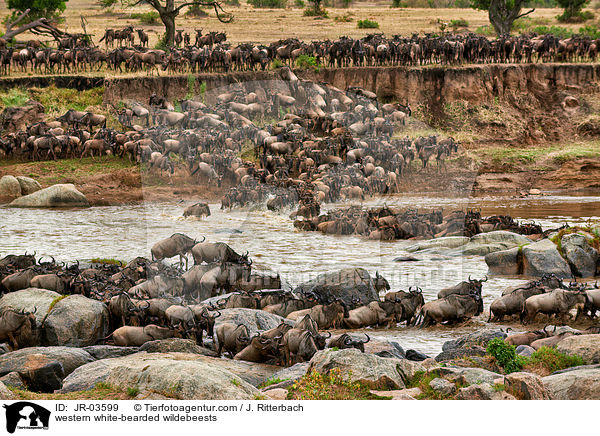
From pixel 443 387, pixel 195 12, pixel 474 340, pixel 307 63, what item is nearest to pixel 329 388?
pixel 443 387

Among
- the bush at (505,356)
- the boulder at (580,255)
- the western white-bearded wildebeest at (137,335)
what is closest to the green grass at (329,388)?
the bush at (505,356)

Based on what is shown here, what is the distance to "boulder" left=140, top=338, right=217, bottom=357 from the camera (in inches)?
495

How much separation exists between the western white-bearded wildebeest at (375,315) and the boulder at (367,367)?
13.7ft

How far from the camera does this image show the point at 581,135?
3803 centimetres

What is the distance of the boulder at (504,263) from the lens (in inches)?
757

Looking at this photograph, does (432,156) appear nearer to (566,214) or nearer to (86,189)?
(566,214)

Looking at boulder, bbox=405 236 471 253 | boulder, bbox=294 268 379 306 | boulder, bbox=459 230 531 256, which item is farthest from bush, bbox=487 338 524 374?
boulder, bbox=405 236 471 253

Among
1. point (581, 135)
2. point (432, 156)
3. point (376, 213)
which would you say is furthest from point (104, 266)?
point (581, 135)

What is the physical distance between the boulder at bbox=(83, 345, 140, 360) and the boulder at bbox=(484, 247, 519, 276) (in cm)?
997

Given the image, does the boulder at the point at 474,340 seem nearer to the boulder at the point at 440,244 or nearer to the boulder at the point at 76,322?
the boulder at the point at 76,322

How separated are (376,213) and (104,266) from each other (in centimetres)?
985

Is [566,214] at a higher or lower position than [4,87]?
lower

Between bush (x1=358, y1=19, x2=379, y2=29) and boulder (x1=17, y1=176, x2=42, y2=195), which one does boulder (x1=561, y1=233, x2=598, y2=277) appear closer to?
boulder (x1=17, y1=176, x2=42, y2=195)

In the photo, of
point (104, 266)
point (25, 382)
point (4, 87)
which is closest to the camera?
point (25, 382)
